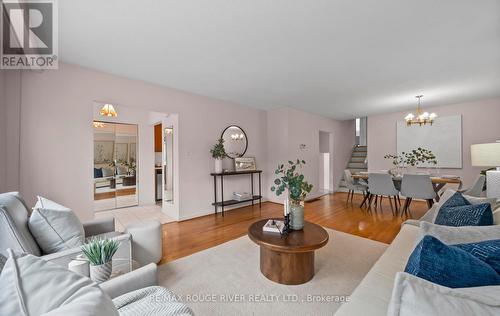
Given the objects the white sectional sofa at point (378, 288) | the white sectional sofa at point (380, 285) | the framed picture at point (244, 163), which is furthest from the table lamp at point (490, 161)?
the framed picture at point (244, 163)

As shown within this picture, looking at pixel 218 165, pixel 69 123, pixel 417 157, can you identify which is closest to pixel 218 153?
pixel 218 165

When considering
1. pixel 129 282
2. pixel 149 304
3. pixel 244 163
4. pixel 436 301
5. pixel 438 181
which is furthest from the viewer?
pixel 244 163

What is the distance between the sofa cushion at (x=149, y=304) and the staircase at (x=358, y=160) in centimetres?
658

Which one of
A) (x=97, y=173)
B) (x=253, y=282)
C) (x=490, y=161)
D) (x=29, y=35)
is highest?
(x=29, y=35)

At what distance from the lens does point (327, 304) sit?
5.33 ft

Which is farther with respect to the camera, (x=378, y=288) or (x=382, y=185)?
(x=382, y=185)

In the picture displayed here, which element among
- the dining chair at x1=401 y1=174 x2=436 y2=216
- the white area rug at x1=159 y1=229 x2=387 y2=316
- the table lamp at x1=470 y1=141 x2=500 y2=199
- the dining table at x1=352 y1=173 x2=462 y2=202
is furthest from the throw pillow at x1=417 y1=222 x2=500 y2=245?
the dining table at x1=352 y1=173 x2=462 y2=202

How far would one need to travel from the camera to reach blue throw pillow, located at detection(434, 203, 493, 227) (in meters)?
1.41

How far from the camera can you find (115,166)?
473 centimetres

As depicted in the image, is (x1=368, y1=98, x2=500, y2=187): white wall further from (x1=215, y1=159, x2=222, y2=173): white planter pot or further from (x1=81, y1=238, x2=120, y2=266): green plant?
(x1=81, y1=238, x2=120, y2=266): green plant

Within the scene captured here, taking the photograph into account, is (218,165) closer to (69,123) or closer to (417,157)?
(69,123)

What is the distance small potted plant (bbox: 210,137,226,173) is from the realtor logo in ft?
8.24

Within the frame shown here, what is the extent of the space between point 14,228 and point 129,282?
81 cm

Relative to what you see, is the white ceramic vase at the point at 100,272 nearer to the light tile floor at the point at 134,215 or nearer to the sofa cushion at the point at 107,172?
the light tile floor at the point at 134,215
